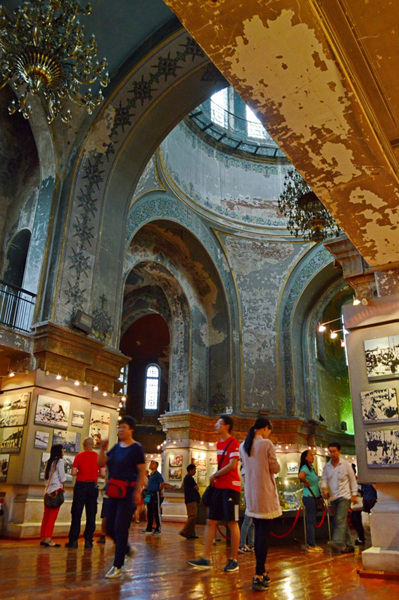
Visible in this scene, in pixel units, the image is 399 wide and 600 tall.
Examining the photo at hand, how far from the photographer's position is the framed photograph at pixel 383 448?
4324mm

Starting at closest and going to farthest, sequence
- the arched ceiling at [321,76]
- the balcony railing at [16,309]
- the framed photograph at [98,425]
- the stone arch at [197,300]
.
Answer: the arched ceiling at [321,76]
the balcony railing at [16,309]
the framed photograph at [98,425]
the stone arch at [197,300]

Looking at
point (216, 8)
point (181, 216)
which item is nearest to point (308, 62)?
point (216, 8)

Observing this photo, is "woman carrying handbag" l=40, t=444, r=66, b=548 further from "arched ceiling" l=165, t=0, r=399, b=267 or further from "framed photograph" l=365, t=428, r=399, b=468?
"arched ceiling" l=165, t=0, r=399, b=267

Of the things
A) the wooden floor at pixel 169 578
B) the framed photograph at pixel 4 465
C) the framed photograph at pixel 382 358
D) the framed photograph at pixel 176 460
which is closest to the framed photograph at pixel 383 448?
the framed photograph at pixel 382 358

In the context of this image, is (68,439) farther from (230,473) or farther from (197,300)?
(197,300)

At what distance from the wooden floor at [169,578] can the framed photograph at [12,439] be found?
6.50 ft

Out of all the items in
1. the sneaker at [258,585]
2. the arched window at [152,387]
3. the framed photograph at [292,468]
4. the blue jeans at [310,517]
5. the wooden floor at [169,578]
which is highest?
the arched window at [152,387]

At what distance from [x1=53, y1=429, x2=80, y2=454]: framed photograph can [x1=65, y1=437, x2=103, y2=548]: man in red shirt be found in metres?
1.87

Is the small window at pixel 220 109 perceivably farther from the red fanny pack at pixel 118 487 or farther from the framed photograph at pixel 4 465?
the red fanny pack at pixel 118 487

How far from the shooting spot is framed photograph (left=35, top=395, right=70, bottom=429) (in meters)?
7.70

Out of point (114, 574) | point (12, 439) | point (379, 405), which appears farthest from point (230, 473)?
point (12, 439)

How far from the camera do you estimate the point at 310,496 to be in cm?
656

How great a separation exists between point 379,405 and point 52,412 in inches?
214

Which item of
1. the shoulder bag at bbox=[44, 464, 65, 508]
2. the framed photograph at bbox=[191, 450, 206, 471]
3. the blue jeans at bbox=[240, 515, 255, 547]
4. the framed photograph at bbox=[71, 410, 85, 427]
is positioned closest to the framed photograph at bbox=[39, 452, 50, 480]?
the framed photograph at bbox=[71, 410, 85, 427]
